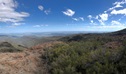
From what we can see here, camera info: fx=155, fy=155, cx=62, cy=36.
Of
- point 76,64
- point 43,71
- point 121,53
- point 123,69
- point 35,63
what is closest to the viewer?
point 123,69

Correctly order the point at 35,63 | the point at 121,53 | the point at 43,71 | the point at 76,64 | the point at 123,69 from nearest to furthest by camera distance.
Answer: the point at 123,69, the point at 121,53, the point at 76,64, the point at 43,71, the point at 35,63

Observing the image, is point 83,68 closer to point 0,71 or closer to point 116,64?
point 116,64

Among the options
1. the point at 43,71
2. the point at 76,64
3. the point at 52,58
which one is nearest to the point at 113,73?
the point at 76,64

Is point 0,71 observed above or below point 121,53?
below

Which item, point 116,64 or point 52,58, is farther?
point 52,58

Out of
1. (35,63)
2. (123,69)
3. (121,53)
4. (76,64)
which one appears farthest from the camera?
(35,63)

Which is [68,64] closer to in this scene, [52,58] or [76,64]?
[76,64]

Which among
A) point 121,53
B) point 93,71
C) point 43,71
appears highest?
point 121,53

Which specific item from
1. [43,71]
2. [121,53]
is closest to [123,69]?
[121,53]

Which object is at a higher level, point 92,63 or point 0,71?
point 92,63
